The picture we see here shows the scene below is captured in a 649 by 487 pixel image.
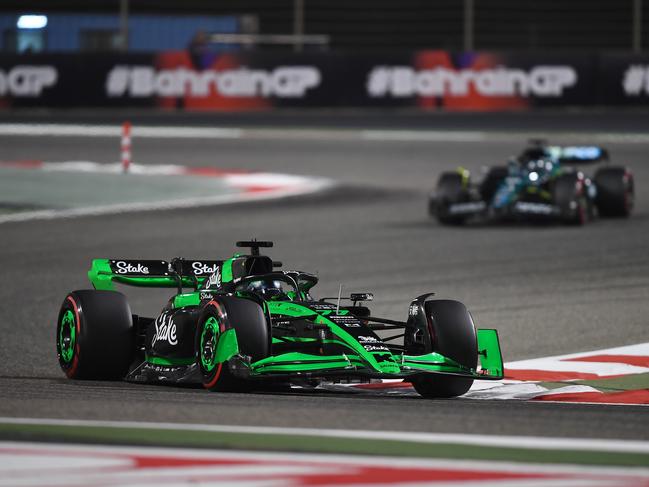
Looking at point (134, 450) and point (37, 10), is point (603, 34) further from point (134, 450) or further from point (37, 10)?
point (134, 450)

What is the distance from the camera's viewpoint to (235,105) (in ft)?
126

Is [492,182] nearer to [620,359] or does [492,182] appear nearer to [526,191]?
[526,191]

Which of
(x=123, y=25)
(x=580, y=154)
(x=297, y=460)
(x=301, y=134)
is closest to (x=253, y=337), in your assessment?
(x=297, y=460)

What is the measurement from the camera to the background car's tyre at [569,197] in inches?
789

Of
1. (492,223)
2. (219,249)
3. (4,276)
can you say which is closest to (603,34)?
(492,223)

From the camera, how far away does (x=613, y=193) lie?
69.5 ft

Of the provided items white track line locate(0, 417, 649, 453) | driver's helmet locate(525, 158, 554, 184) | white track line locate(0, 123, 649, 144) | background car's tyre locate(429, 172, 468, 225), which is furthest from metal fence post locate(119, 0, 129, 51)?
white track line locate(0, 417, 649, 453)

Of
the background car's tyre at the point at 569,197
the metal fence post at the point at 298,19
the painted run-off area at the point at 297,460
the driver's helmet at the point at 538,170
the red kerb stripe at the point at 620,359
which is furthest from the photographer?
the metal fence post at the point at 298,19

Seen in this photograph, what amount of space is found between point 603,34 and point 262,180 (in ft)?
54.8

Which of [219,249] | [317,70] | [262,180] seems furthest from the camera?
[317,70]

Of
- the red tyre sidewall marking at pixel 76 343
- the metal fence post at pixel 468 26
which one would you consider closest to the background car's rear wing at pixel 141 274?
the red tyre sidewall marking at pixel 76 343

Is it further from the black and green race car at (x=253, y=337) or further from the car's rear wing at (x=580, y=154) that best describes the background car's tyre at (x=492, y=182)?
the black and green race car at (x=253, y=337)

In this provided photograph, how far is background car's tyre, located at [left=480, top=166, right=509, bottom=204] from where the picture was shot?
20.4 m

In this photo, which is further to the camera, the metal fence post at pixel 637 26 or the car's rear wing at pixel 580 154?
the metal fence post at pixel 637 26
